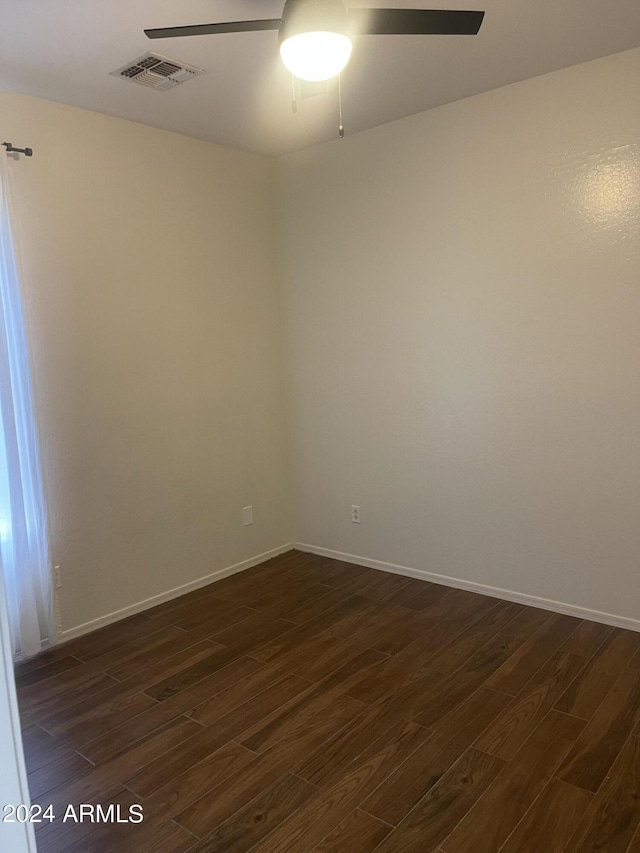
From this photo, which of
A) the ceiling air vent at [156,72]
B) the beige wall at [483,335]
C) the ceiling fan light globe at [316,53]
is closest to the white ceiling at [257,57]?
the ceiling air vent at [156,72]

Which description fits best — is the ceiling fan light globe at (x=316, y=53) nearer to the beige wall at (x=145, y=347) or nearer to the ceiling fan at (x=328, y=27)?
the ceiling fan at (x=328, y=27)

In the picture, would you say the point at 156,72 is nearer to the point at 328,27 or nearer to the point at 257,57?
the point at 257,57

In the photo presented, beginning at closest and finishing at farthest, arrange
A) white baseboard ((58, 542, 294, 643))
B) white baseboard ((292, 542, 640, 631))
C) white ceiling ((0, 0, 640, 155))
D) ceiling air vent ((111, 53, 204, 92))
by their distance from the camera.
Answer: white ceiling ((0, 0, 640, 155))
ceiling air vent ((111, 53, 204, 92))
white baseboard ((292, 542, 640, 631))
white baseboard ((58, 542, 294, 643))

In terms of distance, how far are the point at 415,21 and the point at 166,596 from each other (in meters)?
3.04

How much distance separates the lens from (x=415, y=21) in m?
1.79

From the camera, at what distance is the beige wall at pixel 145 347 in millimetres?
3062

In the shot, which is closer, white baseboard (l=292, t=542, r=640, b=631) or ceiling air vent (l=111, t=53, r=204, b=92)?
ceiling air vent (l=111, t=53, r=204, b=92)

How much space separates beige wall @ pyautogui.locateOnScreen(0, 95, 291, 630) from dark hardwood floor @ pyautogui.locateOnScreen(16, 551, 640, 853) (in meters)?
0.50

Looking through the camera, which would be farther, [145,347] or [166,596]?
[166,596]

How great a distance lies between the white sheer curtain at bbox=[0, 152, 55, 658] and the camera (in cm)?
282

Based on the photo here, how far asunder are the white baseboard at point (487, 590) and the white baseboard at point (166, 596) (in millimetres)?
324

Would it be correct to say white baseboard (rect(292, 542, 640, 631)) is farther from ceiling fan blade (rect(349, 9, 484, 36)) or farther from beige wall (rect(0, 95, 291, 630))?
ceiling fan blade (rect(349, 9, 484, 36))

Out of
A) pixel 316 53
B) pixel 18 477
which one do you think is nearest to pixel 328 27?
pixel 316 53

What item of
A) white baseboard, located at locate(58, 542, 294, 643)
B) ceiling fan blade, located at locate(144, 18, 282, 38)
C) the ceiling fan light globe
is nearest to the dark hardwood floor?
white baseboard, located at locate(58, 542, 294, 643)
